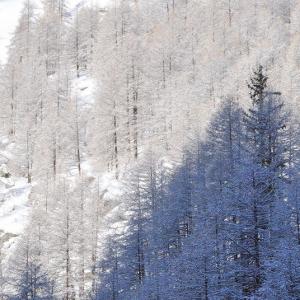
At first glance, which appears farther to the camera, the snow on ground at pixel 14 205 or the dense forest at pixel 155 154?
the snow on ground at pixel 14 205

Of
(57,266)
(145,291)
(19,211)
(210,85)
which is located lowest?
(145,291)

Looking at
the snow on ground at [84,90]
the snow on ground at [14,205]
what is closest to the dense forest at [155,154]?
the snow on ground at [14,205]

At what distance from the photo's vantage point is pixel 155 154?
153ft

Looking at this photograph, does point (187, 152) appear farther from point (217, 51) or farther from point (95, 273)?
point (217, 51)

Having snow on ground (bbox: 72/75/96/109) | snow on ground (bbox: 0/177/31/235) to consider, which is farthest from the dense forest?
snow on ground (bbox: 72/75/96/109)

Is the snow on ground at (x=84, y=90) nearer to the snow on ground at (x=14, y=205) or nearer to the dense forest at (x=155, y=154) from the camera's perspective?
the dense forest at (x=155, y=154)

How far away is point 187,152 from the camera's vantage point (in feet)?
159

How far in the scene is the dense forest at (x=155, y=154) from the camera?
24.3 metres

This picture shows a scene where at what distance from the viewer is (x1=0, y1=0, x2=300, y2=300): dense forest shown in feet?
79.8

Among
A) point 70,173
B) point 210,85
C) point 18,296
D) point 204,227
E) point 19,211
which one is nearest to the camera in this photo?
point 204,227

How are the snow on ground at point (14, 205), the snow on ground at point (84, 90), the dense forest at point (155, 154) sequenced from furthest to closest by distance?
the snow on ground at point (84, 90), the snow on ground at point (14, 205), the dense forest at point (155, 154)

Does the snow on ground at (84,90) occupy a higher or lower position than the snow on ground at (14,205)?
higher

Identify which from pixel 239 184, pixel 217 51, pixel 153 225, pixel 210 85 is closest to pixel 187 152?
pixel 153 225

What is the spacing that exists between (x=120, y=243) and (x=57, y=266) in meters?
5.77
